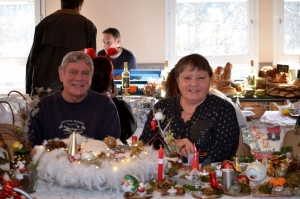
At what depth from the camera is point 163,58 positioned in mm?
6375

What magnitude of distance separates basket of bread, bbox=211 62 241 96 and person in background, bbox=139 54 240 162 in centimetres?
194

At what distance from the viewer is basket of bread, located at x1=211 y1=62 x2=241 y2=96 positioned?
4898mm

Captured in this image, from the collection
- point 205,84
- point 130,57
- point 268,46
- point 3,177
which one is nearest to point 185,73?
point 205,84

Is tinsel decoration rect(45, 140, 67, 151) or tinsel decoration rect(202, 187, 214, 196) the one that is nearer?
tinsel decoration rect(202, 187, 214, 196)

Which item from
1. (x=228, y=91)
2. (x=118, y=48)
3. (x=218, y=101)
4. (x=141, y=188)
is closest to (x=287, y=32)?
(x=228, y=91)

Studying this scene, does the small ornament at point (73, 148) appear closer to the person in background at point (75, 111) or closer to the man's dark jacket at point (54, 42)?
the person in background at point (75, 111)

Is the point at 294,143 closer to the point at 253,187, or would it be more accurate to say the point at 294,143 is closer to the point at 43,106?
the point at 253,187

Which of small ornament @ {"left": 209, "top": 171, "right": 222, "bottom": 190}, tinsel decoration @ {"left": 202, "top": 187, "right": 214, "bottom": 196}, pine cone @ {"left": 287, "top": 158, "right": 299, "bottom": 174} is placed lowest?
tinsel decoration @ {"left": 202, "top": 187, "right": 214, "bottom": 196}

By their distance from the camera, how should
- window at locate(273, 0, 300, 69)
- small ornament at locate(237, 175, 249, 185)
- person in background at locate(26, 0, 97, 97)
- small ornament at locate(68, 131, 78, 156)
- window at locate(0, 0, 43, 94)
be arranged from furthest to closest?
window at locate(0, 0, 43, 94) < window at locate(273, 0, 300, 69) < person in background at locate(26, 0, 97, 97) < small ornament at locate(68, 131, 78, 156) < small ornament at locate(237, 175, 249, 185)

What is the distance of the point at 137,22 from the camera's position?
6367mm

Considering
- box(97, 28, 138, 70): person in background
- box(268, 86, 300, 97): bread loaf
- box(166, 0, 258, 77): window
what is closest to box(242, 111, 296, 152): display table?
box(268, 86, 300, 97): bread loaf

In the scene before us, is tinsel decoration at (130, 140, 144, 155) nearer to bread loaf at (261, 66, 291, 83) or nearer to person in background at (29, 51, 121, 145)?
person in background at (29, 51, 121, 145)

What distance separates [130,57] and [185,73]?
10.2 feet

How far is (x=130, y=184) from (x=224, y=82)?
2.99 meters
